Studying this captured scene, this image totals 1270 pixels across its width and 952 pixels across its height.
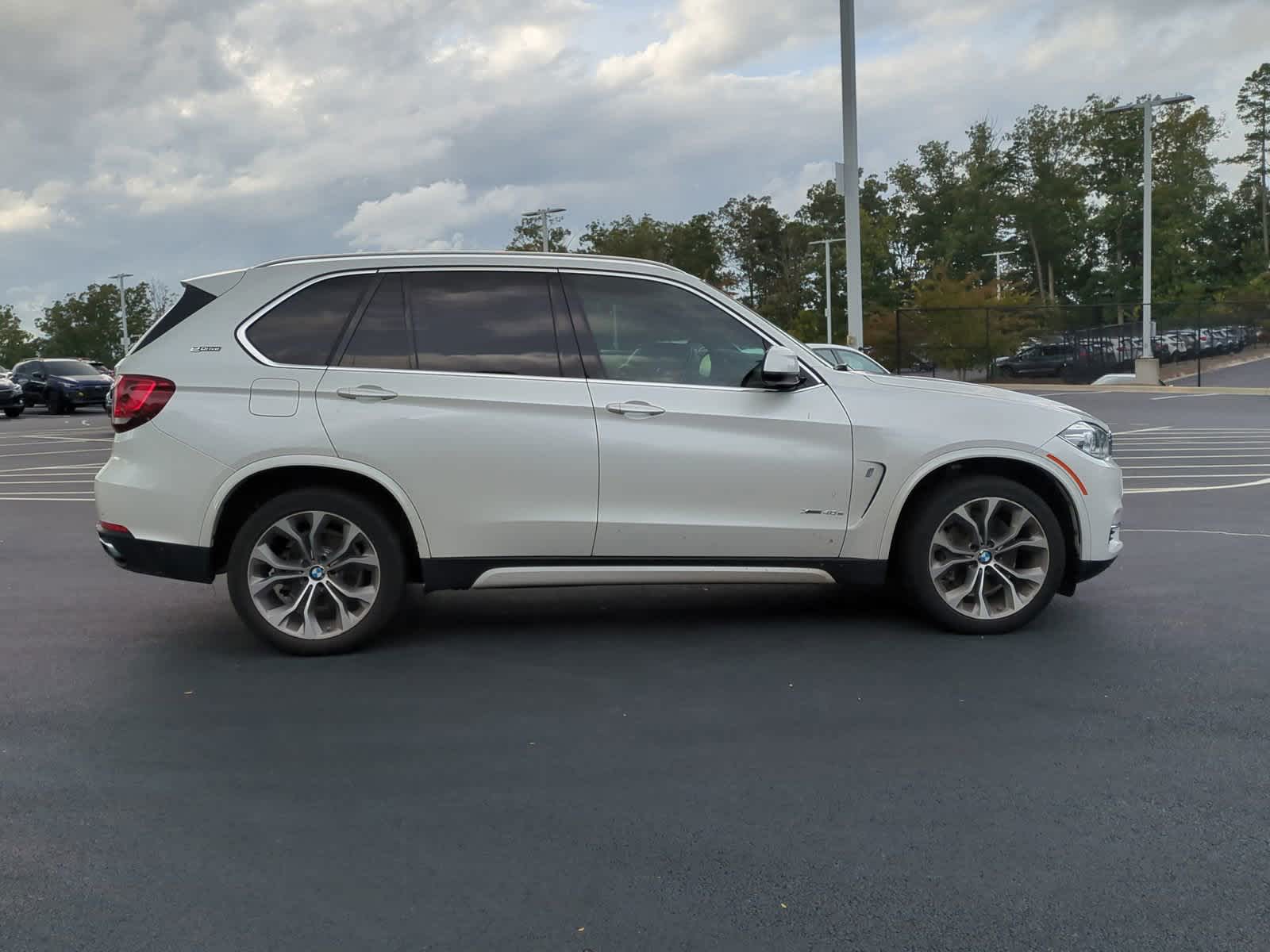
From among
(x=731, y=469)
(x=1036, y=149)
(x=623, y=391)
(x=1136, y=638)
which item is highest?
(x=1036, y=149)

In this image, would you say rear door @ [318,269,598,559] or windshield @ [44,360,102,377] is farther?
windshield @ [44,360,102,377]

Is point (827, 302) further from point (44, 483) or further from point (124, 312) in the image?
point (44, 483)

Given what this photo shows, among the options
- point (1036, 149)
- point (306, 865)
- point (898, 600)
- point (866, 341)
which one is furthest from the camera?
point (1036, 149)

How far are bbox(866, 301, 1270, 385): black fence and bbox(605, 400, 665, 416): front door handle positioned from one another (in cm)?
3672

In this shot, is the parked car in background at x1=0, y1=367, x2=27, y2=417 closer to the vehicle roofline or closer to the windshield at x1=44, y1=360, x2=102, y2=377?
the windshield at x1=44, y1=360, x2=102, y2=377

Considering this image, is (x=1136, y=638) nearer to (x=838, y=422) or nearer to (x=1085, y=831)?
(x=838, y=422)

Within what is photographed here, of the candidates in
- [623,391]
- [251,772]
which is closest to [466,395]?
[623,391]

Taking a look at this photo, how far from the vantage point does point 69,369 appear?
39.4 metres

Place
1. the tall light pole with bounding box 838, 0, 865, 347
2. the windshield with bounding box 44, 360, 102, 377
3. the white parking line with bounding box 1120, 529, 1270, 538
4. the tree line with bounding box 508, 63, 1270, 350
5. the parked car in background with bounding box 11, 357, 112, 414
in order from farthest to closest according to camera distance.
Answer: the tree line with bounding box 508, 63, 1270, 350
the windshield with bounding box 44, 360, 102, 377
the parked car in background with bounding box 11, 357, 112, 414
the tall light pole with bounding box 838, 0, 865, 347
the white parking line with bounding box 1120, 529, 1270, 538

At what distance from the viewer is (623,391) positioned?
5.86 meters

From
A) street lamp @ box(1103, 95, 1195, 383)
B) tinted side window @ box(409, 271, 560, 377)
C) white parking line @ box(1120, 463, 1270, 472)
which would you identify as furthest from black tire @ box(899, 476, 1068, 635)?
street lamp @ box(1103, 95, 1195, 383)

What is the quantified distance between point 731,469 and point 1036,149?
88.3 m

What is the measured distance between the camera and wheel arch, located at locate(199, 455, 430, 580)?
5715 mm

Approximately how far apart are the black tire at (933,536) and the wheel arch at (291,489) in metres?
2.30
